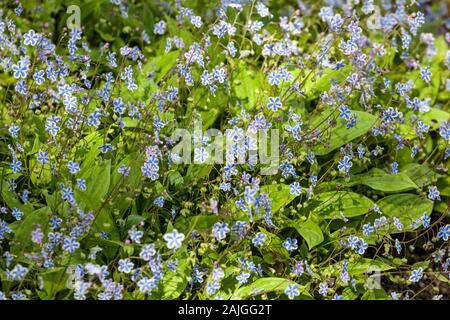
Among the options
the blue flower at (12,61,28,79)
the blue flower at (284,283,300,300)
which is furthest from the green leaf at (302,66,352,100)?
the blue flower at (12,61,28,79)

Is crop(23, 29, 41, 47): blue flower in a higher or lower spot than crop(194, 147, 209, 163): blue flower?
higher

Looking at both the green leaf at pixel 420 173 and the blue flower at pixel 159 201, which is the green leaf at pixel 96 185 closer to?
the blue flower at pixel 159 201

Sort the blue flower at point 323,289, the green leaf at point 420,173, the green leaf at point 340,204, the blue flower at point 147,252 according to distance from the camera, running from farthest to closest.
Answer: the green leaf at point 420,173
the green leaf at point 340,204
the blue flower at point 323,289
the blue flower at point 147,252

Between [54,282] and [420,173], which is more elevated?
[420,173]

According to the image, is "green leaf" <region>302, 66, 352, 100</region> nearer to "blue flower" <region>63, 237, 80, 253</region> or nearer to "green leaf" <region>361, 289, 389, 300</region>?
"green leaf" <region>361, 289, 389, 300</region>

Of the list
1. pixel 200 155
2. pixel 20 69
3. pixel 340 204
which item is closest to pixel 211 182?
pixel 200 155

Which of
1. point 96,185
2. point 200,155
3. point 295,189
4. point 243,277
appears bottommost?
point 243,277

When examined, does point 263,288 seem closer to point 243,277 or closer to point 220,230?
point 243,277

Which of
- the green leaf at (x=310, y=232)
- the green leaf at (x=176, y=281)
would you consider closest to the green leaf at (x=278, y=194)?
the green leaf at (x=310, y=232)
